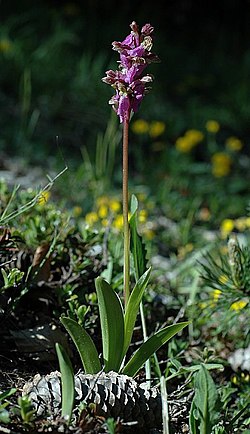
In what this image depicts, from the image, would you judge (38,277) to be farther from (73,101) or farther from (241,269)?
(73,101)

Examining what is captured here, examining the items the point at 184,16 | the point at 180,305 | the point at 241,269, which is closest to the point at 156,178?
the point at 180,305

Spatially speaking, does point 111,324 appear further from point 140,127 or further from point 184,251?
point 140,127

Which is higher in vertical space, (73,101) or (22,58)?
(22,58)

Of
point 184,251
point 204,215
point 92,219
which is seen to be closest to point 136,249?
point 92,219

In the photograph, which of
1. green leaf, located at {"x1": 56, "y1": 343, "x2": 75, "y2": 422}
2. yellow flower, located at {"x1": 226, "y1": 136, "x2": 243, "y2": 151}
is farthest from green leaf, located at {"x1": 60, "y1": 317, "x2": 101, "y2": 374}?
yellow flower, located at {"x1": 226, "y1": 136, "x2": 243, "y2": 151}

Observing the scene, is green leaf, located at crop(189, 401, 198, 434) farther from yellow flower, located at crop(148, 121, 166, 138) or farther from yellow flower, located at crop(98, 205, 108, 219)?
yellow flower, located at crop(148, 121, 166, 138)

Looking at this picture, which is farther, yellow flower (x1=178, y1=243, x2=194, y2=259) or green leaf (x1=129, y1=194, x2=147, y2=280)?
yellow flower (x1=178, y1=243, x2=194, y2=259)
